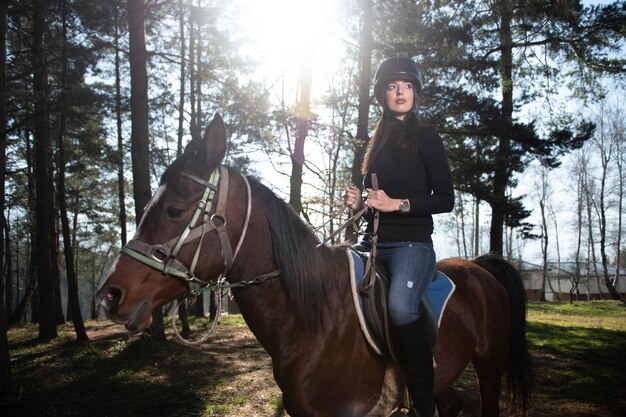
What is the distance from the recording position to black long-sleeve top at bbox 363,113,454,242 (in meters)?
2.73

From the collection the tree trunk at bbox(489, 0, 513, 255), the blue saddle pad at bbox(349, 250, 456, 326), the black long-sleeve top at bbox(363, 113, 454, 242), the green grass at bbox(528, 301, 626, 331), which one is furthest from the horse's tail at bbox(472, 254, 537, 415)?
the green grass at bbox(528, 301, 626, 331)

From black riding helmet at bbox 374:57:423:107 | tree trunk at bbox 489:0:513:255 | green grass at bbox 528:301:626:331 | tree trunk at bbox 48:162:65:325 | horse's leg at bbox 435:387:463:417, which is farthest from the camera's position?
tree trunk at bbox 48:162:65:325

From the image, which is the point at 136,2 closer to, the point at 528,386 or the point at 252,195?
the point at 252,195

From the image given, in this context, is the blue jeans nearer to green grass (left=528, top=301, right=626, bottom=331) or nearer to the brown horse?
the brown horse

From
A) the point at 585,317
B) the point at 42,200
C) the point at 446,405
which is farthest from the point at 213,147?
the point at 585,317

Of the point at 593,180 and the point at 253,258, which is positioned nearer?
the point at 253,258

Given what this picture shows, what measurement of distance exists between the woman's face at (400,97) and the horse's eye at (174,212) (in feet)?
5.78

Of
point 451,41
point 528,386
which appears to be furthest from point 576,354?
point 451,41

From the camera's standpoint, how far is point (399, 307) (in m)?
2.55

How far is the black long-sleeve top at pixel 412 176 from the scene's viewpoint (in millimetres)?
2734

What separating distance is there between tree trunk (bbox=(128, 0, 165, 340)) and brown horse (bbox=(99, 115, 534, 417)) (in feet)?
24.0

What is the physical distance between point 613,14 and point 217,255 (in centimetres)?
1308

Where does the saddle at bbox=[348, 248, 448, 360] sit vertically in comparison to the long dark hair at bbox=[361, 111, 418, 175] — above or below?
below

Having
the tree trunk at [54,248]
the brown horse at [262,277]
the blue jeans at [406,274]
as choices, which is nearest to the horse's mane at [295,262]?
the brown horse at [262,277]
